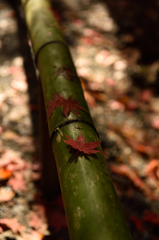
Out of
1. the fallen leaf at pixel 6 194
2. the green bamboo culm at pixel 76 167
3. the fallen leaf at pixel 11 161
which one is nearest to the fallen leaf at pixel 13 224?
the fallen leaf at pixel 6 194

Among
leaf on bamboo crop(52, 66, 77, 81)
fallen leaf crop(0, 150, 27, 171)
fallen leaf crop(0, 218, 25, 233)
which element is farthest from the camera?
fallen leaf crop(0, 150, 27, 171)

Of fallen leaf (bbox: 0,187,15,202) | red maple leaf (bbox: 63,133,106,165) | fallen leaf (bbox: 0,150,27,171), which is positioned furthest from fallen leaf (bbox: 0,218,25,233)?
red maple leaf (bbox: 63,133,106,165)

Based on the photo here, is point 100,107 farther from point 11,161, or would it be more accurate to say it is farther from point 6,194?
point 6,194

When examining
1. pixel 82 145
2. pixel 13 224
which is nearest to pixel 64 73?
pixel 82 145

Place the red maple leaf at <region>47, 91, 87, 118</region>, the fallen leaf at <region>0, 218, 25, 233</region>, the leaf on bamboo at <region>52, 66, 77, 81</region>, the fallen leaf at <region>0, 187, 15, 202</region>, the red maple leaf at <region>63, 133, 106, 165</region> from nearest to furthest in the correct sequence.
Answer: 1. the red maple leaf at <region>63, 133, 106, 165</region>
2. the red maple leaf at <region>47, 91, 87, 118</region>
3. the leaf on bamboo at <region>52, 66, 77, 81</region>
4. the fallen leaf at <region>0, 218, 25, 233</region>
5. the fallen leaf at <region>0, 187, 15, 202</region>

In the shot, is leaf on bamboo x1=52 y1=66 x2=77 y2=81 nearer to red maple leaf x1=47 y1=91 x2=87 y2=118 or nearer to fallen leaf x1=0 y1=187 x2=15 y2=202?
red maple leaf x1=47 y1=91 x2=87 y2=118
